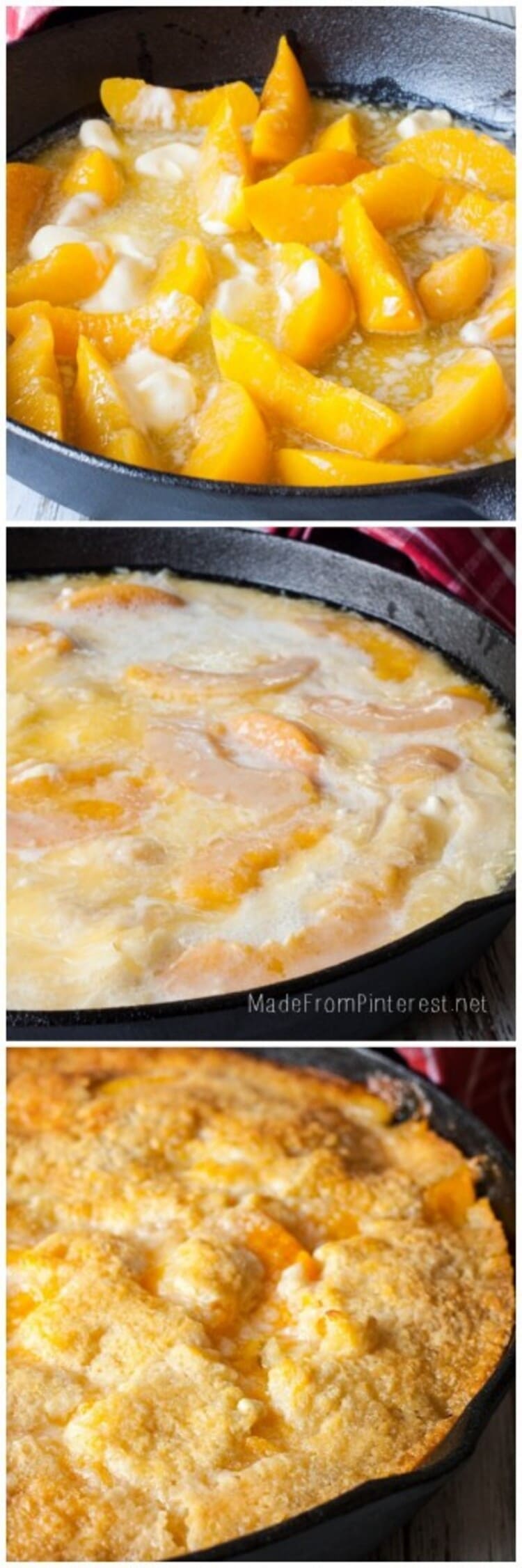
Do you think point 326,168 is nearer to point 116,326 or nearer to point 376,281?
point 376,281

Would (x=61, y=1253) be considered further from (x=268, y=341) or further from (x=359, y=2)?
(x=359, y=2)

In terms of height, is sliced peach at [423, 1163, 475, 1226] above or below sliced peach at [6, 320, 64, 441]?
below

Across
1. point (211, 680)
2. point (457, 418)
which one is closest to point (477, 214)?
point (457, 418)

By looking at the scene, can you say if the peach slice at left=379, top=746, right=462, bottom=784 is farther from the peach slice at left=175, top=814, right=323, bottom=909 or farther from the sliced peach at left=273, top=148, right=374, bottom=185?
the sliced peach at left=273, top=148, right=374, bottom=185

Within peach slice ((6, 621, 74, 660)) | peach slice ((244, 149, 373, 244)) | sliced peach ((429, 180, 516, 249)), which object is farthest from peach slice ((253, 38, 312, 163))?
peach slice ((6, 621, 74, 660))

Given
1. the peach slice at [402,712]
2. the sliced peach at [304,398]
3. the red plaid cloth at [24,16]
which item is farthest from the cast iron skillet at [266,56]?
the peach slice at [402,712]

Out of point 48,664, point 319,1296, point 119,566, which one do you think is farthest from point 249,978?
point 119,566
